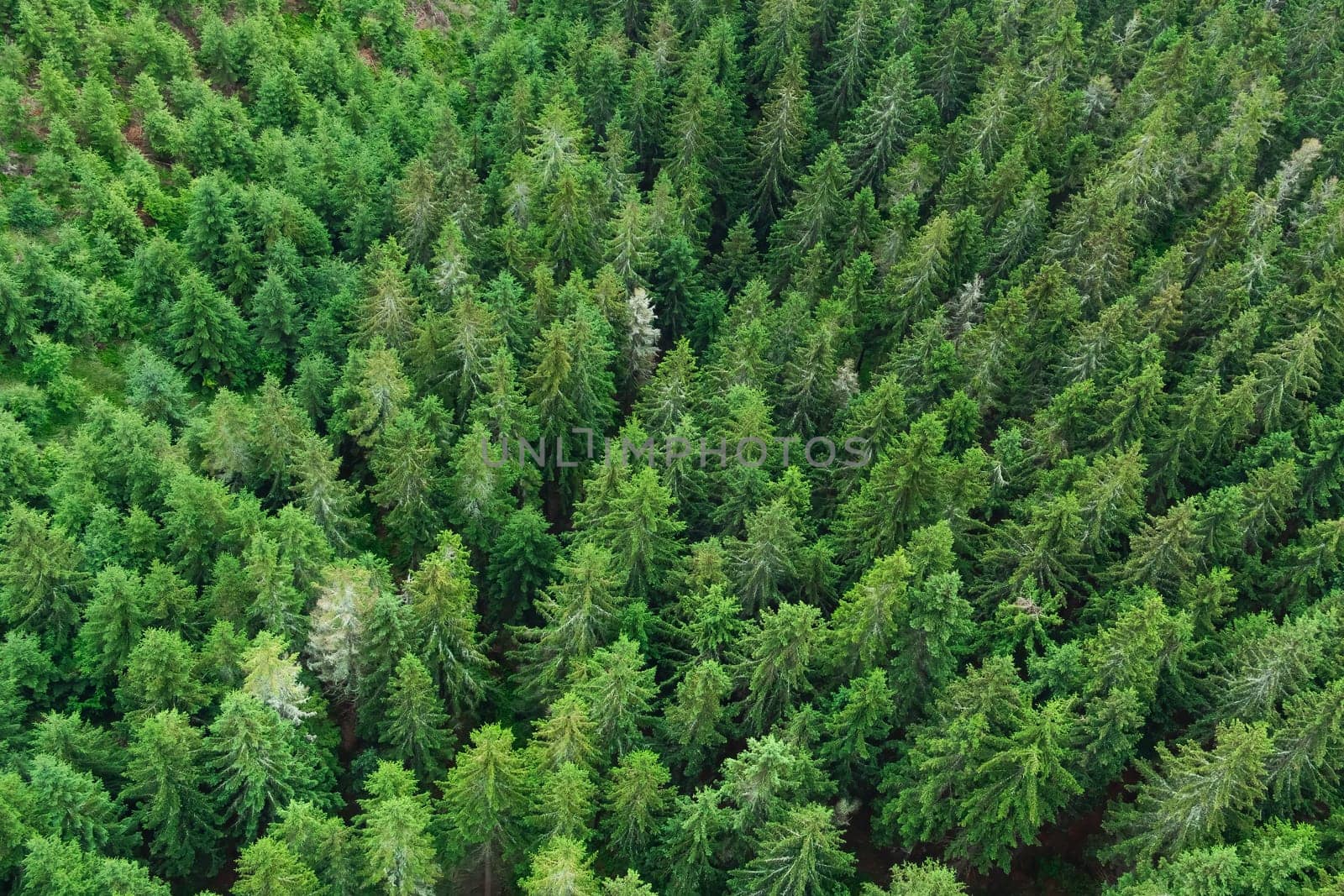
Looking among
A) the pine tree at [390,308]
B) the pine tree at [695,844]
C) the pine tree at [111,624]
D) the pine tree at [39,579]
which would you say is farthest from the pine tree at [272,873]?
the pine tree at [390,308]

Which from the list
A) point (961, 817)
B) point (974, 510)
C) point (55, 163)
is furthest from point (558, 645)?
point (55, 163)

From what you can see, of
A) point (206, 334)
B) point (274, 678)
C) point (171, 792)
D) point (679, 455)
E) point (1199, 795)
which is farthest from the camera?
point (206, 334)

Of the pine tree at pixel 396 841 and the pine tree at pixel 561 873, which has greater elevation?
the pine tree at pixel 561 873

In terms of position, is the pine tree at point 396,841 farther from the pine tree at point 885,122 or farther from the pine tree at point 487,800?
the pine tree at point 885,122

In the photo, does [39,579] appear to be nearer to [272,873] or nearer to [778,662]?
[272,873]

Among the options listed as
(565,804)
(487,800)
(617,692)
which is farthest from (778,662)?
(487,800)

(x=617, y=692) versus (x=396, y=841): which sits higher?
(x=617, y=692)

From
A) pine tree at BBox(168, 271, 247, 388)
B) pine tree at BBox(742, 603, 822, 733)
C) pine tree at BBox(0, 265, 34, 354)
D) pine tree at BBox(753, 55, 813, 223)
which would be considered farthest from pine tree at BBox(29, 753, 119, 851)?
pine tree at BBox(753, 55, 813, 223)

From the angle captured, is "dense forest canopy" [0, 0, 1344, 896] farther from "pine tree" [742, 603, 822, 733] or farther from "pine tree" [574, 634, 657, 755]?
"pine tree" [574, 634, 657, 755]
